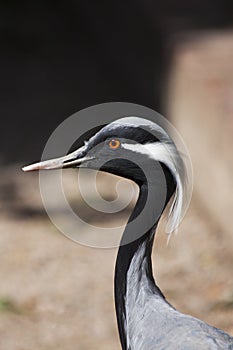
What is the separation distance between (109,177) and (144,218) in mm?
3074

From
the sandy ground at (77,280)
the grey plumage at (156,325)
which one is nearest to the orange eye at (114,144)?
the grey plumage at (156,325)

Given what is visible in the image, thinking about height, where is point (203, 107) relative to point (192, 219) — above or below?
above

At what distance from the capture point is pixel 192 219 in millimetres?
5855

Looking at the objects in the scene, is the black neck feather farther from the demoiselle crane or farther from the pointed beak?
the pointed beak

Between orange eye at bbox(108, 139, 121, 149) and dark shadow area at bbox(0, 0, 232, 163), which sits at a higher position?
orange eye at bbox(108, 139, 121, 149)

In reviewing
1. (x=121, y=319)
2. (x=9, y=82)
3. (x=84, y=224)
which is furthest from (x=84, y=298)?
(x=9, y=82)

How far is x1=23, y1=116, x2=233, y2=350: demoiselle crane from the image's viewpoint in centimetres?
320

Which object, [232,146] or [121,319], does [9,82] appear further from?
[121,319]

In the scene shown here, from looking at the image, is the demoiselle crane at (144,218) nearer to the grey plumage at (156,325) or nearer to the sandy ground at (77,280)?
the grey plumage at (156,325)

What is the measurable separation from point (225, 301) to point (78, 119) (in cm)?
242

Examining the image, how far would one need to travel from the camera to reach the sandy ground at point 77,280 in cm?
480

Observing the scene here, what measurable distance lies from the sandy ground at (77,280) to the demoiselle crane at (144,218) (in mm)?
1365

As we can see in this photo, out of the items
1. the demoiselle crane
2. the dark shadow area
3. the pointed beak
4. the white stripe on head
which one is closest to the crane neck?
the demoiselle crane

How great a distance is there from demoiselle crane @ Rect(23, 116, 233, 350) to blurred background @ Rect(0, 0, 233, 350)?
1.38 meters
